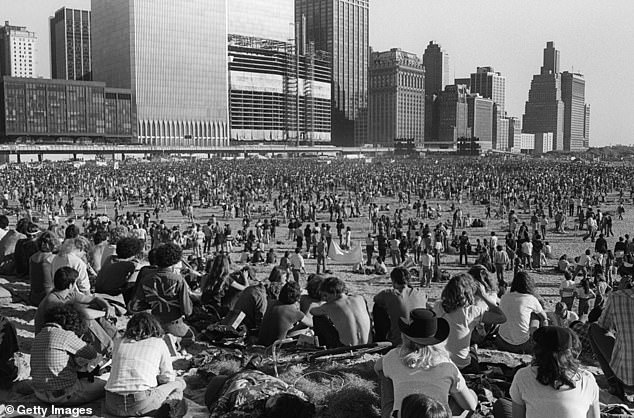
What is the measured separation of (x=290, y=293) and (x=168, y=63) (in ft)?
455

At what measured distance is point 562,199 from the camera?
41.0m

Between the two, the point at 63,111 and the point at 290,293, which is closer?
the point at 290,293

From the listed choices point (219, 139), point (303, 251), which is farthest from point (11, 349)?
point (219, 139)

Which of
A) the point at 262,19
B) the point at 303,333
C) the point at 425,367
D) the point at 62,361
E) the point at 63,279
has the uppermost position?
the point at 262,19

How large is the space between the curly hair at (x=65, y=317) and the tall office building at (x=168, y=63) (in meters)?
136

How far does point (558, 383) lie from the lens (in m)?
4.24

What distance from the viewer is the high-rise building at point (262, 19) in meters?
155

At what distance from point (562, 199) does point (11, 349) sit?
39124 millimetres

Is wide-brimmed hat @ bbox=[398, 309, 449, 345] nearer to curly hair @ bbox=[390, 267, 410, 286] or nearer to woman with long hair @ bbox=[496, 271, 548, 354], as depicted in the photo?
curly hair @ bbox=[390, 267, 410, 286]

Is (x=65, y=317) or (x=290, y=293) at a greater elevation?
(x=65, y=317)

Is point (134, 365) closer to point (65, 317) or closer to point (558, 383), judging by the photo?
point (65, 317)

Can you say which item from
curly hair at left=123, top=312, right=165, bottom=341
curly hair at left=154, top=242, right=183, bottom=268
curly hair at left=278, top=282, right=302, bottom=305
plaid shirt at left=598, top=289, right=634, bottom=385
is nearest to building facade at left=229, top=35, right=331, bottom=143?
curly hair at left=154, top=242, right=183, bottom=268

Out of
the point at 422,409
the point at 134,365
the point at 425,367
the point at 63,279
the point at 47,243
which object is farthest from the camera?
the point at 47,243

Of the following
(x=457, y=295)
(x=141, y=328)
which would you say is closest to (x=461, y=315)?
(x=457, y=295)
